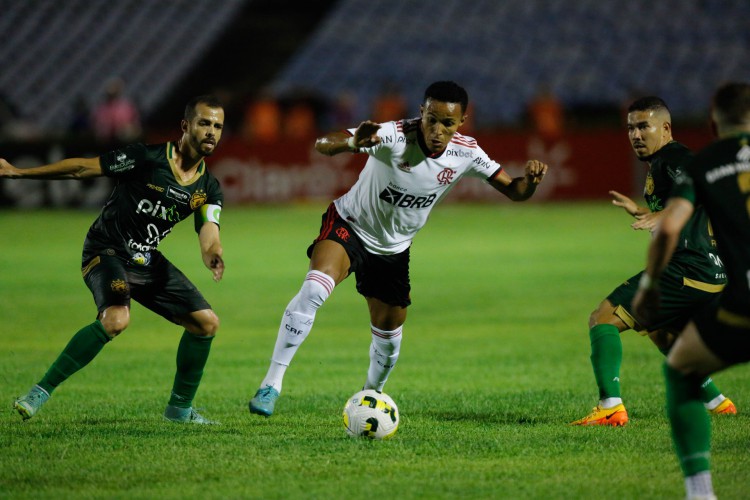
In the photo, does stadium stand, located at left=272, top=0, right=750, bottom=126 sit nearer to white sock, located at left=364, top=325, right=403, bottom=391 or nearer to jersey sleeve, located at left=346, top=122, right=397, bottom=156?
white sock, located at left=364, top=325, right=403, bottom=391

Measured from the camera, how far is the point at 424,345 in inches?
435

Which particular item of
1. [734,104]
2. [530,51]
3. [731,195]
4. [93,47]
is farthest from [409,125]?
[93,47]

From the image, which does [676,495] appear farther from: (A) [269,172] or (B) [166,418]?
(A) [269,172]

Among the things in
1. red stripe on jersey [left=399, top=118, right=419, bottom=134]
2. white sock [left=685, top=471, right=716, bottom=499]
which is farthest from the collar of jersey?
white sock [left=685, top=471, right=716, bottom=499]

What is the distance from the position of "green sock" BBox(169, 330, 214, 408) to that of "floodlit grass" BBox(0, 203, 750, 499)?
0.27m

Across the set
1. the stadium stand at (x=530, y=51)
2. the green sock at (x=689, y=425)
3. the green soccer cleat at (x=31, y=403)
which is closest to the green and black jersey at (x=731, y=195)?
the green sock at (x=689, y=425)

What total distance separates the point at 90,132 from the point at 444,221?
9.01m

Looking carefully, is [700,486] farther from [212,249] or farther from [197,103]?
[197,103]

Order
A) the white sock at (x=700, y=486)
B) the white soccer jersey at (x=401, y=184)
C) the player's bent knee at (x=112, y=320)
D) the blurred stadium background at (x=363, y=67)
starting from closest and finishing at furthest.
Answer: the white sock at (x=700, y=486) < the player's bent knee at (x=112, y=320) < the white soccer jersey at (x=401, y=184) < the blurred stadium background at (x=363, y=67)

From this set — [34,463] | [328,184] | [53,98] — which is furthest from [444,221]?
[34,463]

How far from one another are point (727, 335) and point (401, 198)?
3.19m

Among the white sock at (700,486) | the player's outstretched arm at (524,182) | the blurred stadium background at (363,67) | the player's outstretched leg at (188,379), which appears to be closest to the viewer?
the white sock at (700,486)

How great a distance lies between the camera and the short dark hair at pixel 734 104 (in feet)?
16.7

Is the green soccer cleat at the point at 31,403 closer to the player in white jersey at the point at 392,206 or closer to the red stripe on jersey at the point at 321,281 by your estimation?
the player in white jersey at the point at 392,206
